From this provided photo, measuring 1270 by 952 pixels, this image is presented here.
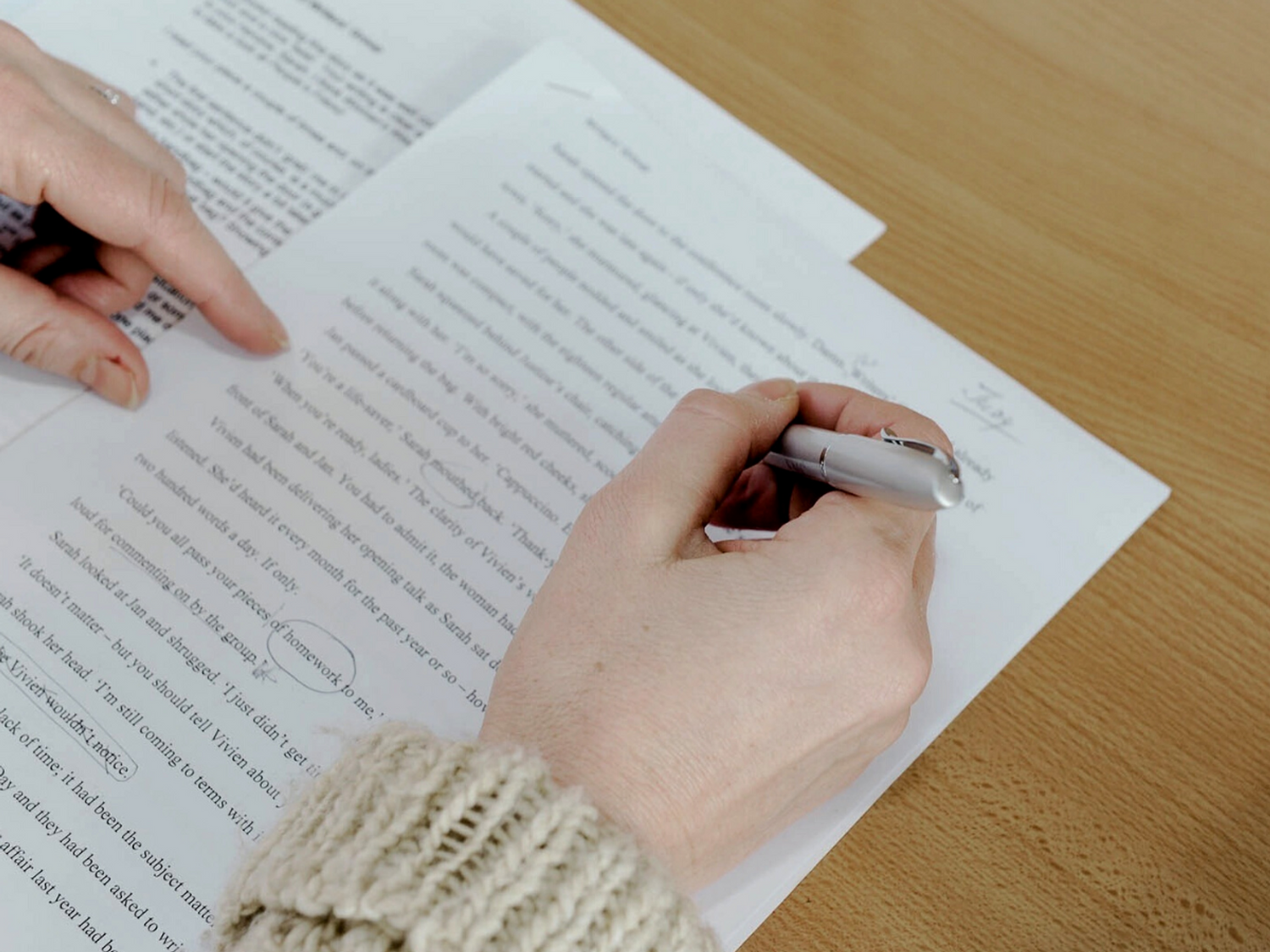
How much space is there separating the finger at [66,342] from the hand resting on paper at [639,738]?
0.28m

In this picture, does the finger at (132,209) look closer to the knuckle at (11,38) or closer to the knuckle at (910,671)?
the knuckle at (11,38)

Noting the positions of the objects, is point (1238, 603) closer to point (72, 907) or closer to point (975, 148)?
point (975, 148)

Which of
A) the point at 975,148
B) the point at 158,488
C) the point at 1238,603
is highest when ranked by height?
the point at 158,488

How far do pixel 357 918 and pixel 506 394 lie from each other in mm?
307

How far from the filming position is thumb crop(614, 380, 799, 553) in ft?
1.39

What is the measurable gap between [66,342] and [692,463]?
348 millimetres

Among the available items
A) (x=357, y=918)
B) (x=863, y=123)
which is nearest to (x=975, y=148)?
(x=863, y=123)

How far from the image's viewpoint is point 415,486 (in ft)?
1.81

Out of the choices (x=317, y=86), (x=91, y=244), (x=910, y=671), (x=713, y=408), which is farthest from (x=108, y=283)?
(x=910, y=671)

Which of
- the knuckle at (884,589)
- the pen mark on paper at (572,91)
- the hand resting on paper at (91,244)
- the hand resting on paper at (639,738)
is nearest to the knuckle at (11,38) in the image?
the hand resting on paper at (91,244)

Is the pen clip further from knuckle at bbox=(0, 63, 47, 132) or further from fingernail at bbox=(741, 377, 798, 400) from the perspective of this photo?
knuckle at bbox=(0, 63, 47, 132)

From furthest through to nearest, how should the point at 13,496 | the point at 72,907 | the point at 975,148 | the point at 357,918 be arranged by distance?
the point at 975,148, the point at 13,496, the point at 72,907, the point at 357,918

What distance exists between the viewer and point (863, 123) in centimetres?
68

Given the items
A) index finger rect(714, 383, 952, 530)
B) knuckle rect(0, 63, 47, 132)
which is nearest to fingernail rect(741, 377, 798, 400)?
index finger rect(714, 383, 952, 530)
